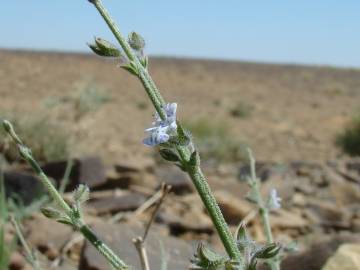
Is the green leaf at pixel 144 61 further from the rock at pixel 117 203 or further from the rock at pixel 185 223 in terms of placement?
the rock at pixel 117 203

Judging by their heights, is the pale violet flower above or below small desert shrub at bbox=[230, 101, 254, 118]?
above

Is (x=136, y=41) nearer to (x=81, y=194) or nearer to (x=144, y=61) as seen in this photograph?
(x=144, y=61)

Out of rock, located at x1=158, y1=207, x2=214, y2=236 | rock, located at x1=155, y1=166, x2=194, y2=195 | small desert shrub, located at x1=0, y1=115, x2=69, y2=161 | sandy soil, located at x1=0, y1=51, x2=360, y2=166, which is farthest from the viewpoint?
sandy soil, located at x1=0, y1=51, x2=360, y2=166

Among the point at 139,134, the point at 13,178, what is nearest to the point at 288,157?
the point at 139,134

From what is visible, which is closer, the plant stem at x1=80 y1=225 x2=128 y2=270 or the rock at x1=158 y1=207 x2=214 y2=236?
the plant stem at x1=80 y1=225 x2=128 y2=270

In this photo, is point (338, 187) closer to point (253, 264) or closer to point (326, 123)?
point (253, 264)

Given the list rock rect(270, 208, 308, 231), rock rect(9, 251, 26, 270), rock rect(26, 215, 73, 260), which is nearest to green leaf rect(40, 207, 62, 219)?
rock rect(9, 251, 26, 270)

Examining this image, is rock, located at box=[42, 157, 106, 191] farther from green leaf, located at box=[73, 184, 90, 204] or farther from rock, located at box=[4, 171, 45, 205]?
green leaf, located at box=[73, 184, 90, 204]
